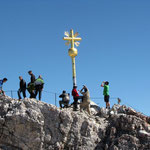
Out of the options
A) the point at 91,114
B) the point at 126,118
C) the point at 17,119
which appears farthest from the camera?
the point at 91,114

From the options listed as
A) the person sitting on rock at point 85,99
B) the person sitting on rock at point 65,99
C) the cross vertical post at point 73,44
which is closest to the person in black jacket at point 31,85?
the person sitting on rock at point 65,99

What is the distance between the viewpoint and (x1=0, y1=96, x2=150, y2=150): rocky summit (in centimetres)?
2203

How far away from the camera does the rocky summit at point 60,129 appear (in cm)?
2203

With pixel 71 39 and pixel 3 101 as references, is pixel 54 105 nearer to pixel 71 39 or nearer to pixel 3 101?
pixel 3 101

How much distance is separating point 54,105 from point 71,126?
1.69 meters

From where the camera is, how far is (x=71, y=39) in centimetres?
3003

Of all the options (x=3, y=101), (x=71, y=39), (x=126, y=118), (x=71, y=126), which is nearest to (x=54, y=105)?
(x=71, y=126)

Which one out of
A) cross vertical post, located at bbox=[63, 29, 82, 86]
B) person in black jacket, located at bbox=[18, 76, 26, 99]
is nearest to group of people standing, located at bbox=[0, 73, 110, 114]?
person in black jacket, located at bbox=[18, 76, 26, 99]

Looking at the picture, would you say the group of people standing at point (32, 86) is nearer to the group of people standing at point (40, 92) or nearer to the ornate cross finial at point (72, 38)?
the group of people standing at point (40, 92)

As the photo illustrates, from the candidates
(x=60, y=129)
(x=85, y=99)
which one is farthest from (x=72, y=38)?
(x=60, y=129)

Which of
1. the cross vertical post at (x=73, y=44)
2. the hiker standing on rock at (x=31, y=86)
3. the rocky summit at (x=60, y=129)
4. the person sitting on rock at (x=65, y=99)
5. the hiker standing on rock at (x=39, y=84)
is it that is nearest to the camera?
the rocky summit at (x=60, y=129)

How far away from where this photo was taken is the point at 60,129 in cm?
2264

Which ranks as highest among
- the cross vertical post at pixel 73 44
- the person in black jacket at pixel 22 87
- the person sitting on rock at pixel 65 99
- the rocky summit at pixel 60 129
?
the cross vertical post at pixel 73 44

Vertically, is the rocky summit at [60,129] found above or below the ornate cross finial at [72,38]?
below
